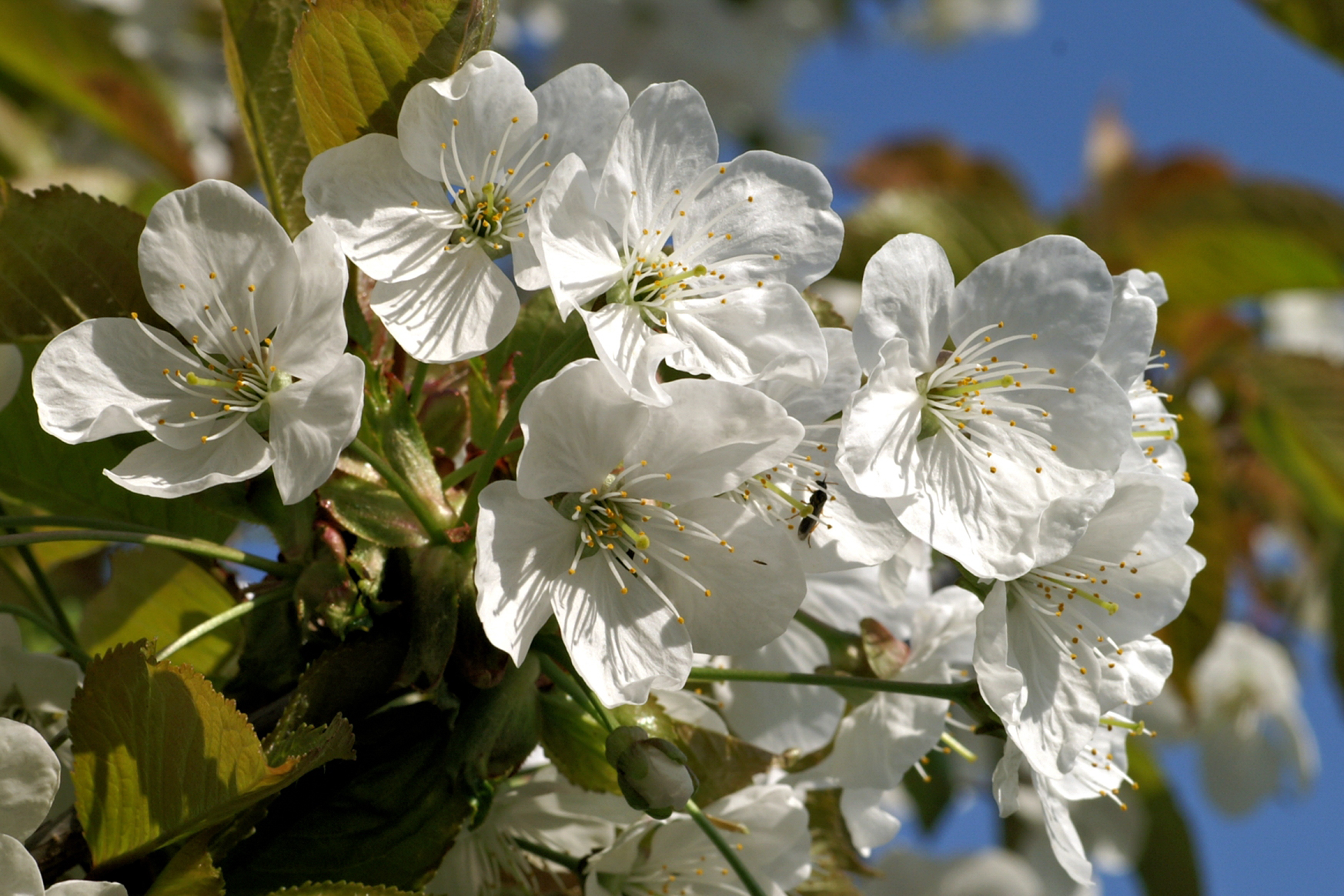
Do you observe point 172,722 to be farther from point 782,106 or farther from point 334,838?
point 782,106

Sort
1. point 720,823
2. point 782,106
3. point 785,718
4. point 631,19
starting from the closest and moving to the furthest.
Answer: point 720,823
point 785,718
point 631,19
point 782,106

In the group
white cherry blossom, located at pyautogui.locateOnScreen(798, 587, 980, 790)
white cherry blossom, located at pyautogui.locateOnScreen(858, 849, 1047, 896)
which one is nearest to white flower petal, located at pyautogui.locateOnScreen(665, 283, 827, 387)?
white cherry blossom, located at pyautogui.locateOnScreen(798, 587, 980, 790)

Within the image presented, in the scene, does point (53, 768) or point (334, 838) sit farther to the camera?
point (334, 838)

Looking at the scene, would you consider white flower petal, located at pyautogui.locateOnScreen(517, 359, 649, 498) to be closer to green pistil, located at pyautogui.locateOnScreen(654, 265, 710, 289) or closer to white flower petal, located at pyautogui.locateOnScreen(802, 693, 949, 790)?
green pistil, located at pyautogui.locateOnScreen(654, 265, 710, 289)

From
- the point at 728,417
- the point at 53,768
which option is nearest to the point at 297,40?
the point at 728,417

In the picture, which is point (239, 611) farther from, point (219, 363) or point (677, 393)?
point (677, 393)
